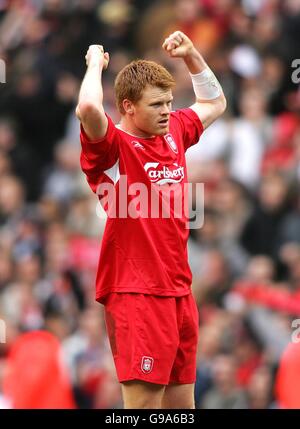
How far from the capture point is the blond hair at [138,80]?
6191mm

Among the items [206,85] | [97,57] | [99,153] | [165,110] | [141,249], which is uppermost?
[97,57]

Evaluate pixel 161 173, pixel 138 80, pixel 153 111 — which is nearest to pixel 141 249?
pixel 161 173

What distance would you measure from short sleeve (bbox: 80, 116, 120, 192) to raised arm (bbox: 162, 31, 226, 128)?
0.68m

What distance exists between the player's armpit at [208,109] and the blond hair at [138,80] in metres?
0.52

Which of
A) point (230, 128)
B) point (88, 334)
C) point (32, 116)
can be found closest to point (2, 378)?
point (88, 334)

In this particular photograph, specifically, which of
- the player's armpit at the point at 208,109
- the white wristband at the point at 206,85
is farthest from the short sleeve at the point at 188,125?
the white wristband at the point at 206,85

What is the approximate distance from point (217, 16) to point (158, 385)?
752 cm

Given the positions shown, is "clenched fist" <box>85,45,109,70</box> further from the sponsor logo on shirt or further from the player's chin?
the sponsor logo on shirt

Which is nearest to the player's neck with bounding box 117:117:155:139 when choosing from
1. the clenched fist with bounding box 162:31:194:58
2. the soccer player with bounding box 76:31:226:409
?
the soccer player with bounding box 76:31:226:409

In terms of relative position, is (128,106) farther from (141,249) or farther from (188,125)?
(141,249)

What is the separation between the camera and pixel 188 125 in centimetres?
665

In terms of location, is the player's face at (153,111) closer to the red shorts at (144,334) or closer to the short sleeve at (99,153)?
the short sleeve at (99,153)

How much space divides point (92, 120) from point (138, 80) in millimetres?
384

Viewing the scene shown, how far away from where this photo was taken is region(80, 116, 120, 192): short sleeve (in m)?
6.05
